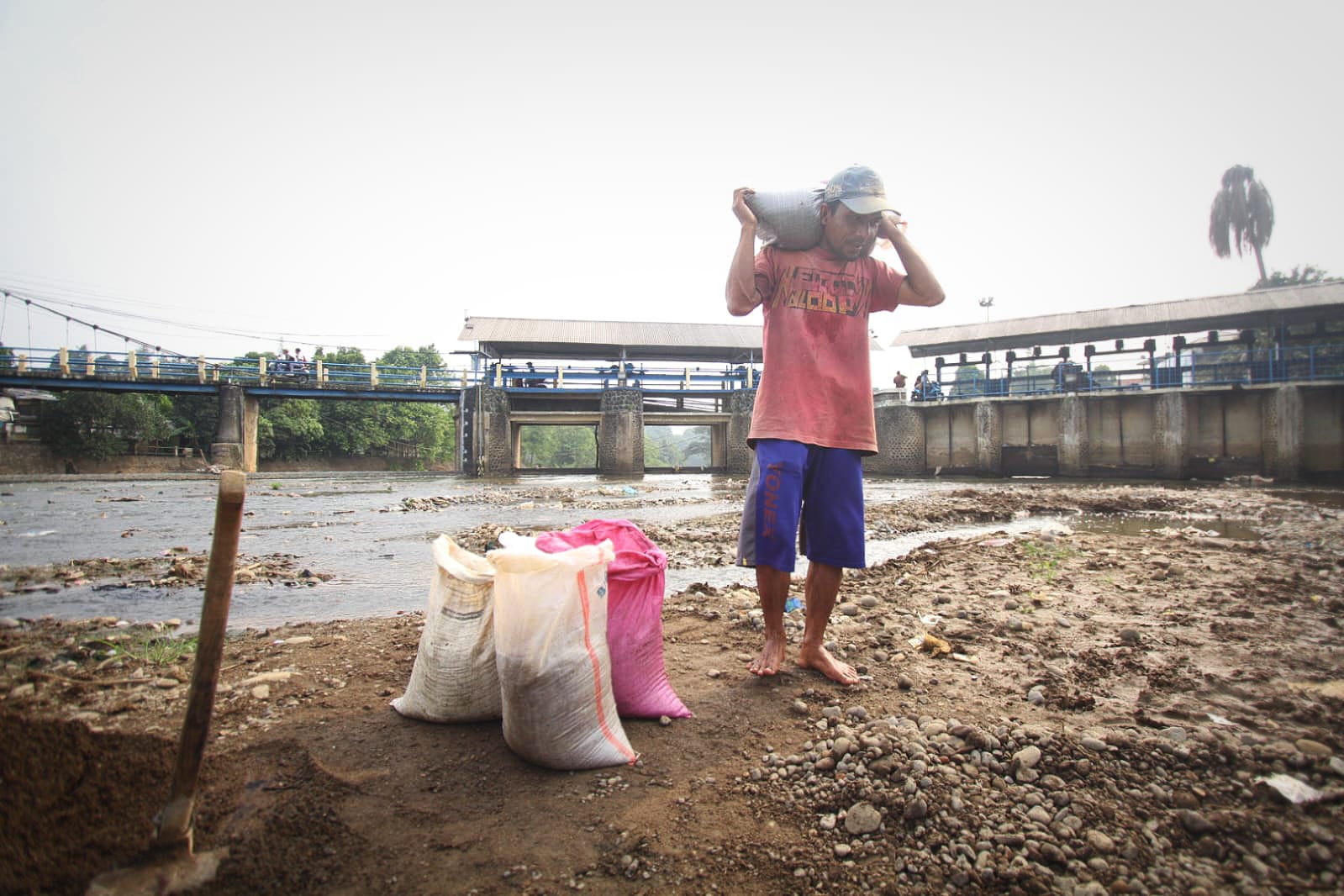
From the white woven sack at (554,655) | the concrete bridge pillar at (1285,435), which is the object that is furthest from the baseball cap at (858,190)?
the concrete bridge pillar at (1285,435)

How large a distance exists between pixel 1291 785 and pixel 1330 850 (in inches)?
8.8

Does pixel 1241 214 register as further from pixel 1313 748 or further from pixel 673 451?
pixel 673 451

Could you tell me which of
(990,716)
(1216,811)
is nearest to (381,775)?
(990,716)

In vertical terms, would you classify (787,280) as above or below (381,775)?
above

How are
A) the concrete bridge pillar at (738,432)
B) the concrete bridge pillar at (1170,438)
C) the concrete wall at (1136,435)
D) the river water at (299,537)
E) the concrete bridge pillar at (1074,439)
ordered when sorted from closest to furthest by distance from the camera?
1. the river water at (299,537)
2. the concrete wall at (1136,435)
3. the concrete bridge pillar at (1170,438)
4. the concrete bridge pillar at (1074,439)
5. the concrete bridge pillar at (738,432)

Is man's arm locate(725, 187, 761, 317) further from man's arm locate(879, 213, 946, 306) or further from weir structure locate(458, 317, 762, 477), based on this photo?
weir structure locate(458, 317, 762, 477)

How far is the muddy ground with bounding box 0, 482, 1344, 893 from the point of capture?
45.5 inches

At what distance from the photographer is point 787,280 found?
7.56 feet

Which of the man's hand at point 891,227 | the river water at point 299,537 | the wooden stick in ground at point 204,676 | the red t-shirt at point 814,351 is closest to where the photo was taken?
the wooden stick in ground at point 204,676

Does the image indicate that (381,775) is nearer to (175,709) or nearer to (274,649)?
(175,709)

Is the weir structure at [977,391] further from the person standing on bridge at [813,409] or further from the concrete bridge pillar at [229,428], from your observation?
the person standing on bridge at [813,409]

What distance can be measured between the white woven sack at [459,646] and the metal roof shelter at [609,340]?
82.1ft

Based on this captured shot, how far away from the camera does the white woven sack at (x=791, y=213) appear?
2.27 metres

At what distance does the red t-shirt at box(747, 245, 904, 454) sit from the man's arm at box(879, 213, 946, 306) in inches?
6.2
